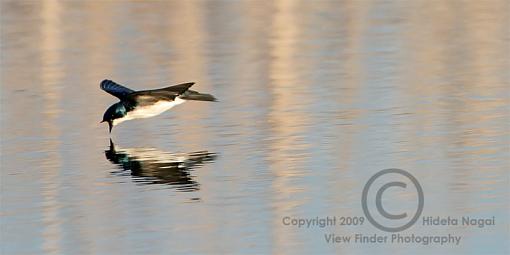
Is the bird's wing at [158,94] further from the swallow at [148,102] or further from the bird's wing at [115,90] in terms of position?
the bird's wing at [115,90]

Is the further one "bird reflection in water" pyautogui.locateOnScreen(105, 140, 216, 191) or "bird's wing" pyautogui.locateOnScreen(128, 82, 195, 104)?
"bird's wing" pyautogui.locateOnScreen(128, 82, 195, 104)

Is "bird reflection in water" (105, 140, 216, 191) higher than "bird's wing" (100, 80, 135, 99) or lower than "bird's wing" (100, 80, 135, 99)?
lower

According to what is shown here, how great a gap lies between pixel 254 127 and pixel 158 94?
729 millimetres

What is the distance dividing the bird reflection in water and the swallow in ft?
0.99

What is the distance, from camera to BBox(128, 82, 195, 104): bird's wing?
31.6ft

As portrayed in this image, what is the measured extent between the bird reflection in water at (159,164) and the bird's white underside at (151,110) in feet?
0.99

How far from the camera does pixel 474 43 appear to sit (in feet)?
45.3

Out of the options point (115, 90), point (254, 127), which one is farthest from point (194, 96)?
point (115, 90)

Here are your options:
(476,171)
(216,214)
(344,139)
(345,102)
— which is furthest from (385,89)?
(216,214)

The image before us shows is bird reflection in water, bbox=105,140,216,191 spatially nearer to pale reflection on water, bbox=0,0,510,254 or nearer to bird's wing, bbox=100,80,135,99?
pale reflection on water, bbox=0,0,510,254

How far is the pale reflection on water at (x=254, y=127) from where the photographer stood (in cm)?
741

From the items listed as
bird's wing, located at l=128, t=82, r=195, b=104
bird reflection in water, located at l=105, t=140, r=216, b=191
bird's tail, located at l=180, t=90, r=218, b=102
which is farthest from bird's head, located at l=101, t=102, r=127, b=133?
bird's tail, located at l=180, t=90, r=218, b=102

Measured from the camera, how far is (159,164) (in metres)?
9.04

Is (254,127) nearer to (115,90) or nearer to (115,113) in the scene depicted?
(115,113)
